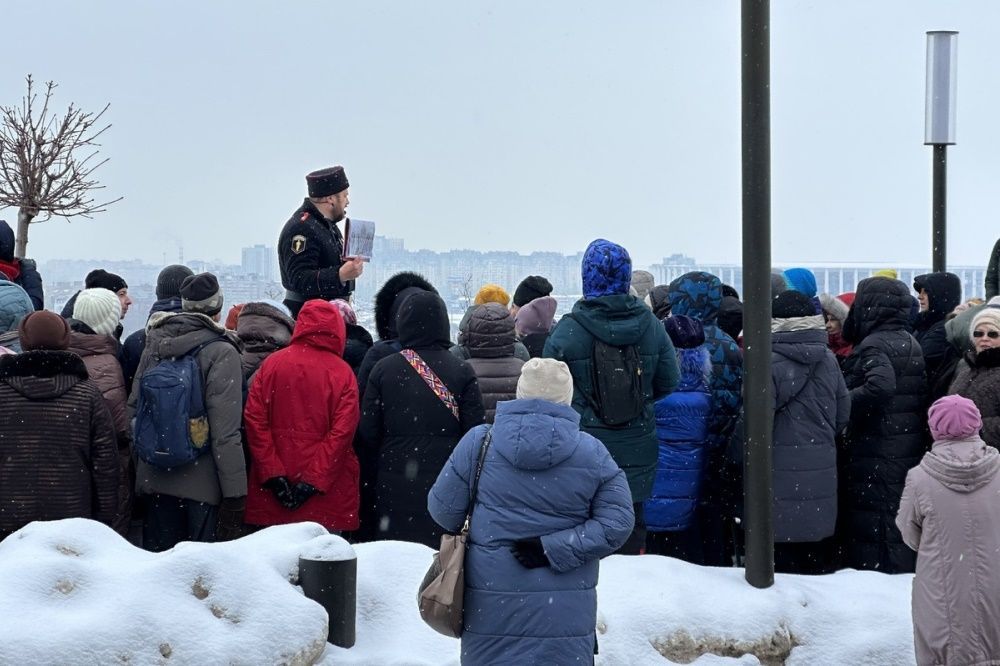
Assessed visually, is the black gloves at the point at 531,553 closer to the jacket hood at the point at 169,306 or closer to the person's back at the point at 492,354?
the person's back at the point at 492,354

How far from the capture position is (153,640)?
5566 millimetres

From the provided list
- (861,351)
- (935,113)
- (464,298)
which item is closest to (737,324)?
(861,351)

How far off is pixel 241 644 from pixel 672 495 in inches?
104

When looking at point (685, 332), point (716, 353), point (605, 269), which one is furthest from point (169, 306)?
point (716, 353)

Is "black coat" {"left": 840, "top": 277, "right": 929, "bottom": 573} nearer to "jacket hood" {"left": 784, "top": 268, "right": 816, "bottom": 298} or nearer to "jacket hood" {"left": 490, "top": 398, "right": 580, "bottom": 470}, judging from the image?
"jacket hood" {"left": 784, "top": 268, "right": 816, "bottom": 298}

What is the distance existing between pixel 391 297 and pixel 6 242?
2875mm

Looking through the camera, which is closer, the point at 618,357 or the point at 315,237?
the point at 618,357

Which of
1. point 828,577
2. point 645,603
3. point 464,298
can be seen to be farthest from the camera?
point 464,298

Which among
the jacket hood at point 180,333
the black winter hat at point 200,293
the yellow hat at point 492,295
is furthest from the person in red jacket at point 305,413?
the yellow hat at point 492,295

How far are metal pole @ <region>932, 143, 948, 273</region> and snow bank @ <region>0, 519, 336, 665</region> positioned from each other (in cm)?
790

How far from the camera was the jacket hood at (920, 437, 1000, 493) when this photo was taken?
6.11 metres

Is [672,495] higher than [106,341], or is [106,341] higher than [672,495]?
[106,341]

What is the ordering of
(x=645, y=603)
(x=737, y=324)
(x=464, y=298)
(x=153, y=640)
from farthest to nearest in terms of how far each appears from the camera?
(x=464, y=298), (x=737, y=324), (x=645, y=603), (x=153, y=640)

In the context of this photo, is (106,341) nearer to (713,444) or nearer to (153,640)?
(153,640)
